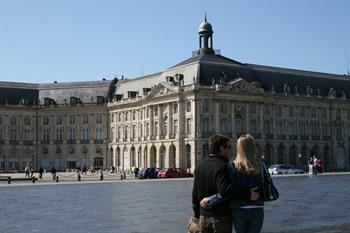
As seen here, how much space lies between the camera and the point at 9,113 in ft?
350

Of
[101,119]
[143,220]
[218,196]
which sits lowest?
[143,220]

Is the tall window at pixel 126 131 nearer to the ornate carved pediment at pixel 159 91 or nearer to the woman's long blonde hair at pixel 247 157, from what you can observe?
the ornate carved pediment at pixel 159 91

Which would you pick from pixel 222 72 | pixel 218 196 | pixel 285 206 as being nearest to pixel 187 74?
pixel 222 72

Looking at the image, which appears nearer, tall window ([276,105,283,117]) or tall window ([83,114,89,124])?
tall window ([276,105,283,117])

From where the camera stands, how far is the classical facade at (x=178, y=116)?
82.8 metres

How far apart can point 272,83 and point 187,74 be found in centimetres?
1495

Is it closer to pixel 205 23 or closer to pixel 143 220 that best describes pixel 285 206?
pixel 143 220

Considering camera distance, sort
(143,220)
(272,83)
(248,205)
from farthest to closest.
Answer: (272,83)
(143,220)
(248,205)

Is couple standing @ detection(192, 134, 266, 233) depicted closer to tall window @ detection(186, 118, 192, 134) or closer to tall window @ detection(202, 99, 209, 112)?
tall window @ detection(202, 99, 209, 112)

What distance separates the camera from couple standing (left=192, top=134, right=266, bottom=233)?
788 centimetres

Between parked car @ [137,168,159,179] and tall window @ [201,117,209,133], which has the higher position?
tall window @ [201,117,209,133]

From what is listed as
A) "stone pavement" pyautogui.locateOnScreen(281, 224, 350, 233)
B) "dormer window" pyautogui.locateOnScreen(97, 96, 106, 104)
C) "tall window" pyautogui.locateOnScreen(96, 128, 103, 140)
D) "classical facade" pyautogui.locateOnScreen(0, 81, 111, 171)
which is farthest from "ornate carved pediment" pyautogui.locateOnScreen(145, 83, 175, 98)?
"stone pavement" pyautogui.locateOnScreen(281, 224, 350, 233)

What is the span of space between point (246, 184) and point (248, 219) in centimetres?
47

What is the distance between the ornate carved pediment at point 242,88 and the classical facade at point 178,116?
142mm
